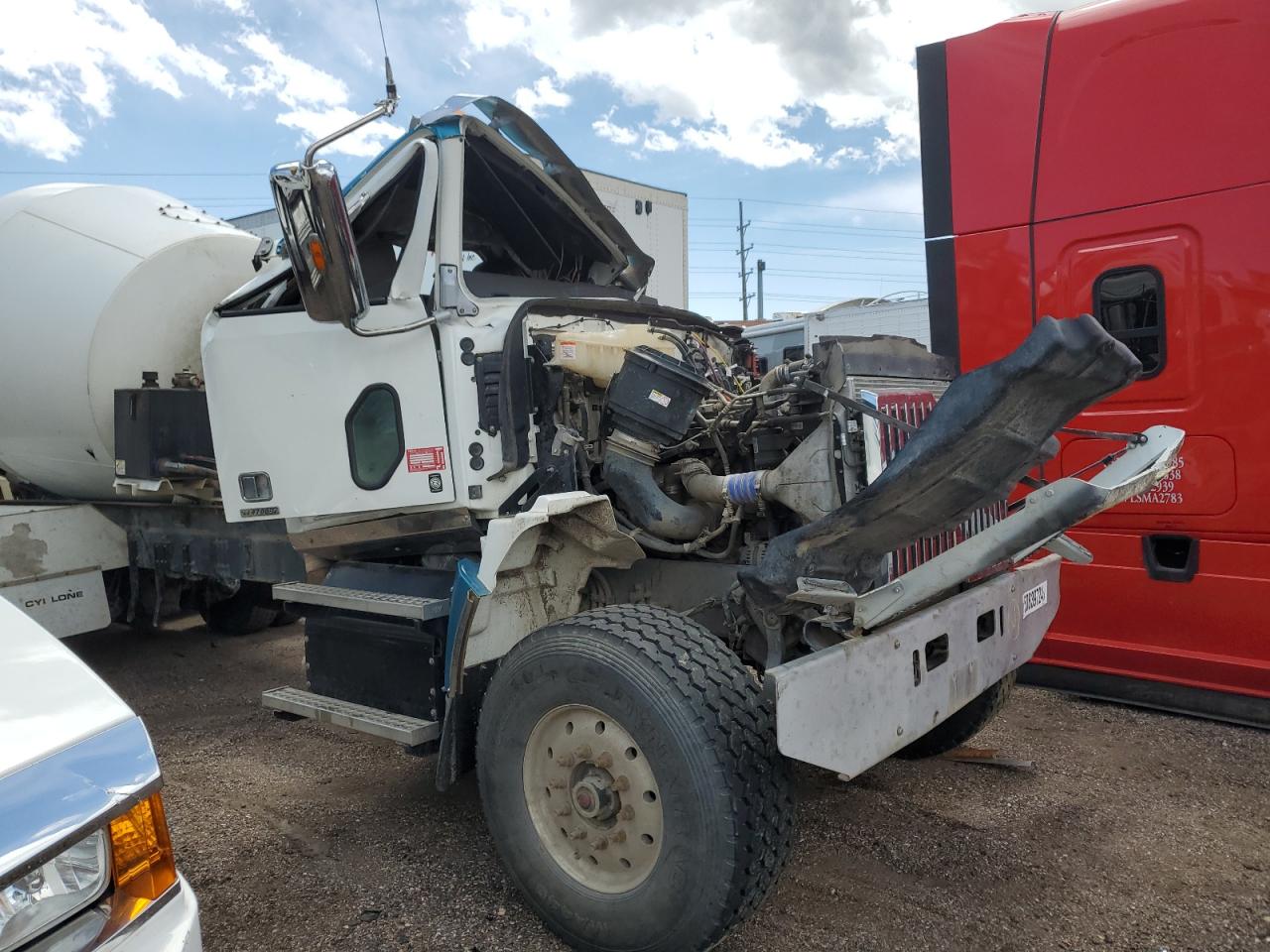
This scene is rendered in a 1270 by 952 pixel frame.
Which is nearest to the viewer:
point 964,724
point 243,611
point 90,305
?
point 964,724

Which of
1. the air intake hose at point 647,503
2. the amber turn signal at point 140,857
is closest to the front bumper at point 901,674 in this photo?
the air intake hose at point 647,503

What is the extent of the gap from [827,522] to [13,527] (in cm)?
468

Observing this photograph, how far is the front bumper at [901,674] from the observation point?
2.29m

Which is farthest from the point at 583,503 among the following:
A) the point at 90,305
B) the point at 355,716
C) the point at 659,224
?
the point at 659,224

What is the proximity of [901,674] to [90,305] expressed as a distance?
174 inches

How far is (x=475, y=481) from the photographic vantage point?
3125 millimetres

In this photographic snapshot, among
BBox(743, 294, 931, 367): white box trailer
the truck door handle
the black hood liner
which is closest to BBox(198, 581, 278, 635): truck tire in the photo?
the black hood liner

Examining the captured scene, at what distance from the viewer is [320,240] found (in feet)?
9.18

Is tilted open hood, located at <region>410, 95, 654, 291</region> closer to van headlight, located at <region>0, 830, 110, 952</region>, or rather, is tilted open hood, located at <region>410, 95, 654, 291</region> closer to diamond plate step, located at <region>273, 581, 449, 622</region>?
diamond plate step, located at <region>273, 581, 449, 622</region>

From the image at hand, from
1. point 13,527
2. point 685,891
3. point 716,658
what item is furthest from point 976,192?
point 13,527

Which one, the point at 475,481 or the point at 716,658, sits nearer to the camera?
the point at 716,658

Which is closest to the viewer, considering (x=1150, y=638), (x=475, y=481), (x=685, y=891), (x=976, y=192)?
(x=685, y=891)

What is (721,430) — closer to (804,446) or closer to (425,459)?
(804,446)

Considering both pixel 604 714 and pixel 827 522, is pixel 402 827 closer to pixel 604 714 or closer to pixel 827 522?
pixel 604 714
